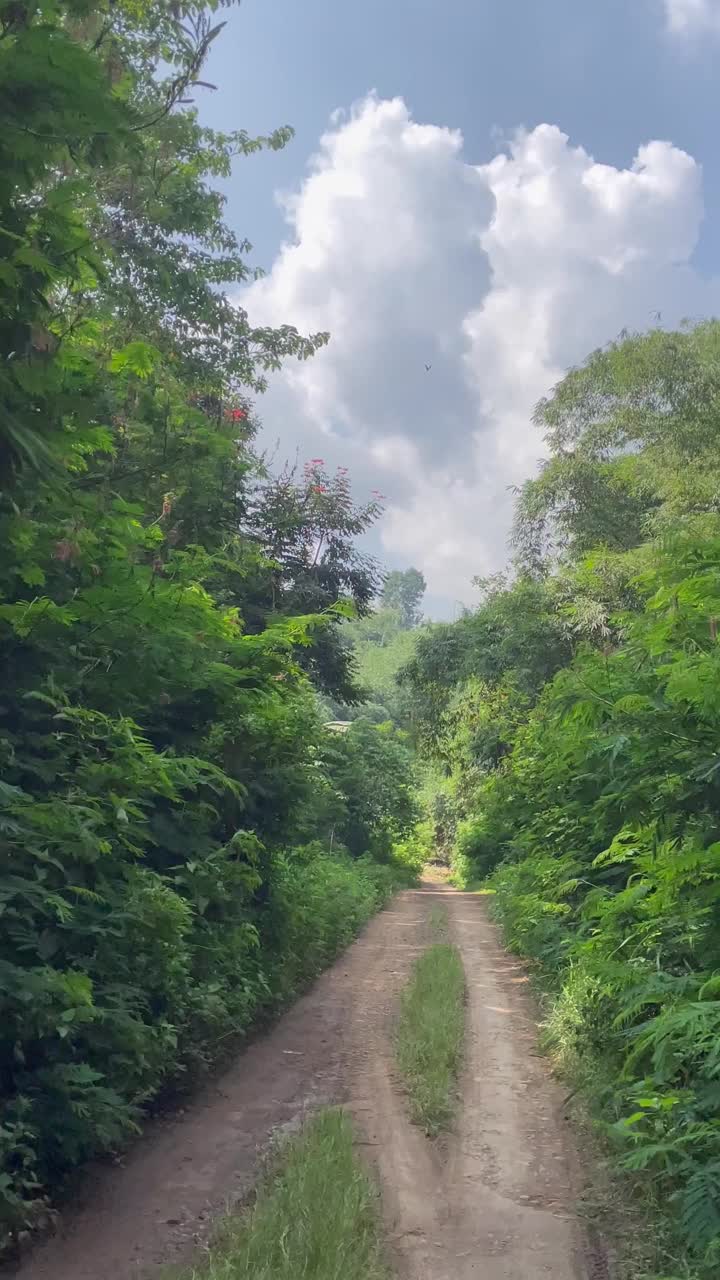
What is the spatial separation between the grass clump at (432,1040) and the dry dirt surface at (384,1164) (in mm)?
114

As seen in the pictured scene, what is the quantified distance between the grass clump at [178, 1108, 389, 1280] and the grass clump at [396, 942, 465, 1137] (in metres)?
1.08

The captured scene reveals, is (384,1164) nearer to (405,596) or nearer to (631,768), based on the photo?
(631,768)

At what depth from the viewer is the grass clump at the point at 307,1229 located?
144 inches

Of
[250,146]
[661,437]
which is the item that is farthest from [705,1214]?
[661,437]

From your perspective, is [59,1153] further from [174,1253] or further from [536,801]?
[536,801]

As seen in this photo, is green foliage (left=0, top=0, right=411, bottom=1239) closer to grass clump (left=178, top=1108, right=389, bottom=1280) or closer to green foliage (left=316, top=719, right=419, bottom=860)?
grass clump (left=178, top=1108, right=389, bottom=1280)

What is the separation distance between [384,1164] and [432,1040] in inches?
83.9

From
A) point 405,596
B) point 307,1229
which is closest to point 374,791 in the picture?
point 307,1229

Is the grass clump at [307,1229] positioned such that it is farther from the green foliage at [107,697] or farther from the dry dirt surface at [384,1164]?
the green foliage at [107,697]

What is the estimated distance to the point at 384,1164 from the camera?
4.98 metres

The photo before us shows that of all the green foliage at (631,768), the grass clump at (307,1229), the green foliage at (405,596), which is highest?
the green foliage at (405,596)

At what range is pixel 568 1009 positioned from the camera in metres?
7.24

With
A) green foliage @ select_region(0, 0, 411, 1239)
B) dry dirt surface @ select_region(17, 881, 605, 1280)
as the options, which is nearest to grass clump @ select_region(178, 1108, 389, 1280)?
dry dirt surface @ select_region(17, 881, 605, 1280)

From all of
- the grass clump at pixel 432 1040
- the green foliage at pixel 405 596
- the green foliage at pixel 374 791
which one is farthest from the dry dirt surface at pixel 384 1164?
the green foliage at pixel 405 596
